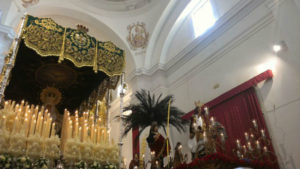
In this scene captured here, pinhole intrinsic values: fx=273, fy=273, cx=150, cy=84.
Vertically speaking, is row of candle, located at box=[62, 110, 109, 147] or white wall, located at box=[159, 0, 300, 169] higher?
white wall, located at box=[159, 0, 300, 169]

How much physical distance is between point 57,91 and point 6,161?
342 cm

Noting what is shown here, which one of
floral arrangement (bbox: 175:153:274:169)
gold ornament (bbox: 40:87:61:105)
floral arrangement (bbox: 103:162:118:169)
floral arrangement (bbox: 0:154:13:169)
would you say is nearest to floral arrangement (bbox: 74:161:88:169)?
floral arrangement (bbox: 103:162:118:169)

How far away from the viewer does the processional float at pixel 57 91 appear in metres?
4.75

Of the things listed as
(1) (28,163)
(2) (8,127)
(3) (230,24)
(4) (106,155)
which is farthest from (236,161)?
(3) (230,24)

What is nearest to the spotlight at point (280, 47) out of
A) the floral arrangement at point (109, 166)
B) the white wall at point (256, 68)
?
the white wall at point (256, 68)

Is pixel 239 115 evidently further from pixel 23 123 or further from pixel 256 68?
pixel 23 123

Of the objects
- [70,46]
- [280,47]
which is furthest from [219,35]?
[70,46]

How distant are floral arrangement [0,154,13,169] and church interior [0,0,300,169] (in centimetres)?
2

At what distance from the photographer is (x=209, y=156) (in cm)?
417

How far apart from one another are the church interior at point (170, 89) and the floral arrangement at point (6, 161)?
0.02 m

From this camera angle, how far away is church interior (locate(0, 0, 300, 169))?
489 cm

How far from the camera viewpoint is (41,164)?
4.49m

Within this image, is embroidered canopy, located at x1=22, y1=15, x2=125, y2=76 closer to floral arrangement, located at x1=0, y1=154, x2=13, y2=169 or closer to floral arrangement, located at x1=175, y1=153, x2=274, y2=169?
floral arrangement, located at x1=0, y1=154, x2=13, y2=169

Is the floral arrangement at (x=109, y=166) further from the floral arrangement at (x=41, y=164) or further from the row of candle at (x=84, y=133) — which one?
the floral arrangement at (x=41, y=164)
